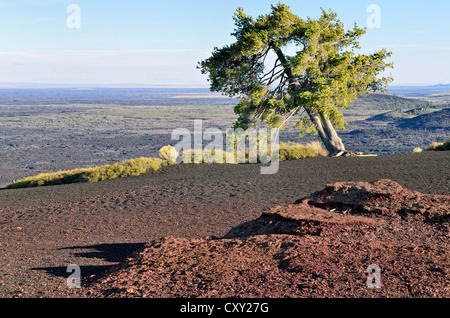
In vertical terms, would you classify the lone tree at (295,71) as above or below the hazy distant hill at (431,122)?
above

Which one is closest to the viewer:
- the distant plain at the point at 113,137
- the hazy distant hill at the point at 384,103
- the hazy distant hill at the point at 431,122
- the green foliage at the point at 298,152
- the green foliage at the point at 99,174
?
the green foliage at the point at 99,174

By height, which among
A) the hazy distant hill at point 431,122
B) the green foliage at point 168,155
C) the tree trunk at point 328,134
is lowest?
the hazy distant hill at point 431,122

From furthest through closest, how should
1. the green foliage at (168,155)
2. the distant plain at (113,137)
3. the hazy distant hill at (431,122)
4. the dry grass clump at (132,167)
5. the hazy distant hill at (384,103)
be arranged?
the hazy distant hill at (384,103) → the hazy distant hill at (431,122) → the distant plain at (113,137) → the green foliage at (168,155) → the dry grass clump at (132,167)

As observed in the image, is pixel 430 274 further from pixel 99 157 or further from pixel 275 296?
pixel 99 157

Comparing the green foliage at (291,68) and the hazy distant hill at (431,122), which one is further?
the hazy distant hill at (431,122)

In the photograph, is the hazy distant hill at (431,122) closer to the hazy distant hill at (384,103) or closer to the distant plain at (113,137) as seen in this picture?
the distant plain at (113,137)

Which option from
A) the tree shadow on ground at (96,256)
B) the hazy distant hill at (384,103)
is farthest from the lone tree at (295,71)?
the hazy distant hill at (384,103)

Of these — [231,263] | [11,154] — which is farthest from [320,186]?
[11,154]
